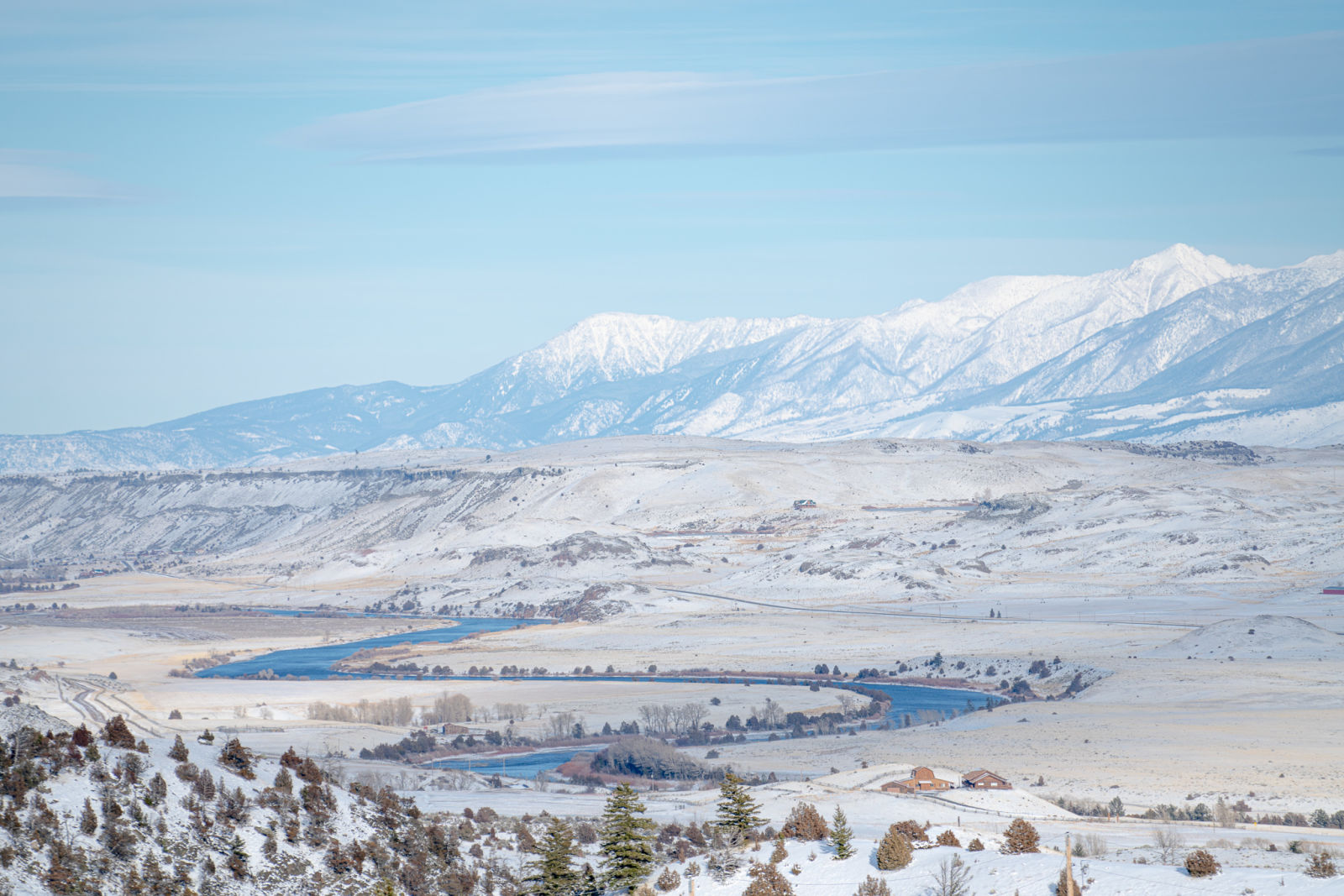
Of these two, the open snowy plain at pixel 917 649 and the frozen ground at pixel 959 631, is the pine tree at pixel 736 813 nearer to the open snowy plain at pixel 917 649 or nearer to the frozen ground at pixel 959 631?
the open snowy plain at pixel 917 649

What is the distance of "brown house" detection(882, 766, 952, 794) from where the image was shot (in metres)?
60.9

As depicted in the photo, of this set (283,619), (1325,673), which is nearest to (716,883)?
(1325,673)

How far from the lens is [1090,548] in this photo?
16662 cm

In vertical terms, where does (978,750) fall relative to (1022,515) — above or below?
below

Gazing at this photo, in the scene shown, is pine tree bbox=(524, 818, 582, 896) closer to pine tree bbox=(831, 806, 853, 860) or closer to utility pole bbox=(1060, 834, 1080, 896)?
pine tree bbox=(831, 806, 853, 860)

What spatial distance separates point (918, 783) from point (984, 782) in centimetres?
289

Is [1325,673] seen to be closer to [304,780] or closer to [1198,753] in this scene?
[1198,753]

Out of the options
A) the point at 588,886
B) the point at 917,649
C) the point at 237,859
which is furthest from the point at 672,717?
the point at 237,859

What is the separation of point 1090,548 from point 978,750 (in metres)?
94.5

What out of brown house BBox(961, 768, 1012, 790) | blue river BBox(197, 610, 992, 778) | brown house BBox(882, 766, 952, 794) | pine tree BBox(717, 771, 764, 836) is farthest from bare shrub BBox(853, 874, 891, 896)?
blue river BBox(197, 610, 992, 778)

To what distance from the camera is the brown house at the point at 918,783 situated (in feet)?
200

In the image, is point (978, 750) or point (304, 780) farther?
point (978, 750)

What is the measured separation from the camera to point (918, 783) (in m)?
61.6

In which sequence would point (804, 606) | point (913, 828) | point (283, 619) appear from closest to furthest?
point (913, 828) < point (804, 606) < point (283, 619)
